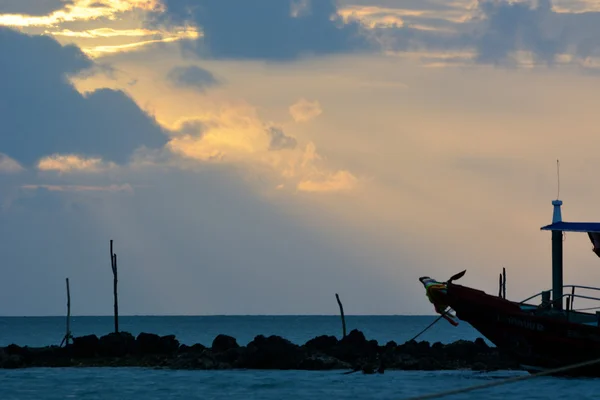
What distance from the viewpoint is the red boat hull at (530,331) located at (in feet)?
127

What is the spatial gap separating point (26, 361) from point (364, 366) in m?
16.2

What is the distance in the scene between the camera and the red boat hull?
38.7 metres

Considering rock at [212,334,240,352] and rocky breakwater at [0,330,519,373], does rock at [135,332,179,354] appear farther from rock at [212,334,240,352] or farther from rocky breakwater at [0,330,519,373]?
rock at [212,334,240,352]

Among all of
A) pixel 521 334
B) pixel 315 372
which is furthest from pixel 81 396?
pixel 521 334

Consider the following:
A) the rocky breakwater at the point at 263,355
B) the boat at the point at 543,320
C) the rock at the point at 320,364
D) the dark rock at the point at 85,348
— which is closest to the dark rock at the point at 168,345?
the rocky breakwater at the point at 263,355

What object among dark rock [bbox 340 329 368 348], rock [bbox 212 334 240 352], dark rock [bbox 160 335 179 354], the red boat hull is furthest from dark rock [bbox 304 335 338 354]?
the red boat hull

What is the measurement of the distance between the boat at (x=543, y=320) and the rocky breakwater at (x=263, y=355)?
7670 mm

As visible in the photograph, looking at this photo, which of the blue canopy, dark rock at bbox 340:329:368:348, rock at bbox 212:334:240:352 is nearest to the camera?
the blue canopy

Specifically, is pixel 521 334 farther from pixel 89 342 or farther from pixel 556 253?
pixel 89 342

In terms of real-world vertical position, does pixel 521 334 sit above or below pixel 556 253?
below

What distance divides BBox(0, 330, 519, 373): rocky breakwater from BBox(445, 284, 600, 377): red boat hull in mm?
7784

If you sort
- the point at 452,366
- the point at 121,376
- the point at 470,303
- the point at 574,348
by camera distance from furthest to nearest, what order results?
1. the point at 452,366
2. the point at 121,376
3. the point at 470,303
4. the point at 574,348

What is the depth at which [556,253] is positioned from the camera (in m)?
42.1

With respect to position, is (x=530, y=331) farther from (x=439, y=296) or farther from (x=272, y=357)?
(x=272, y=357)
